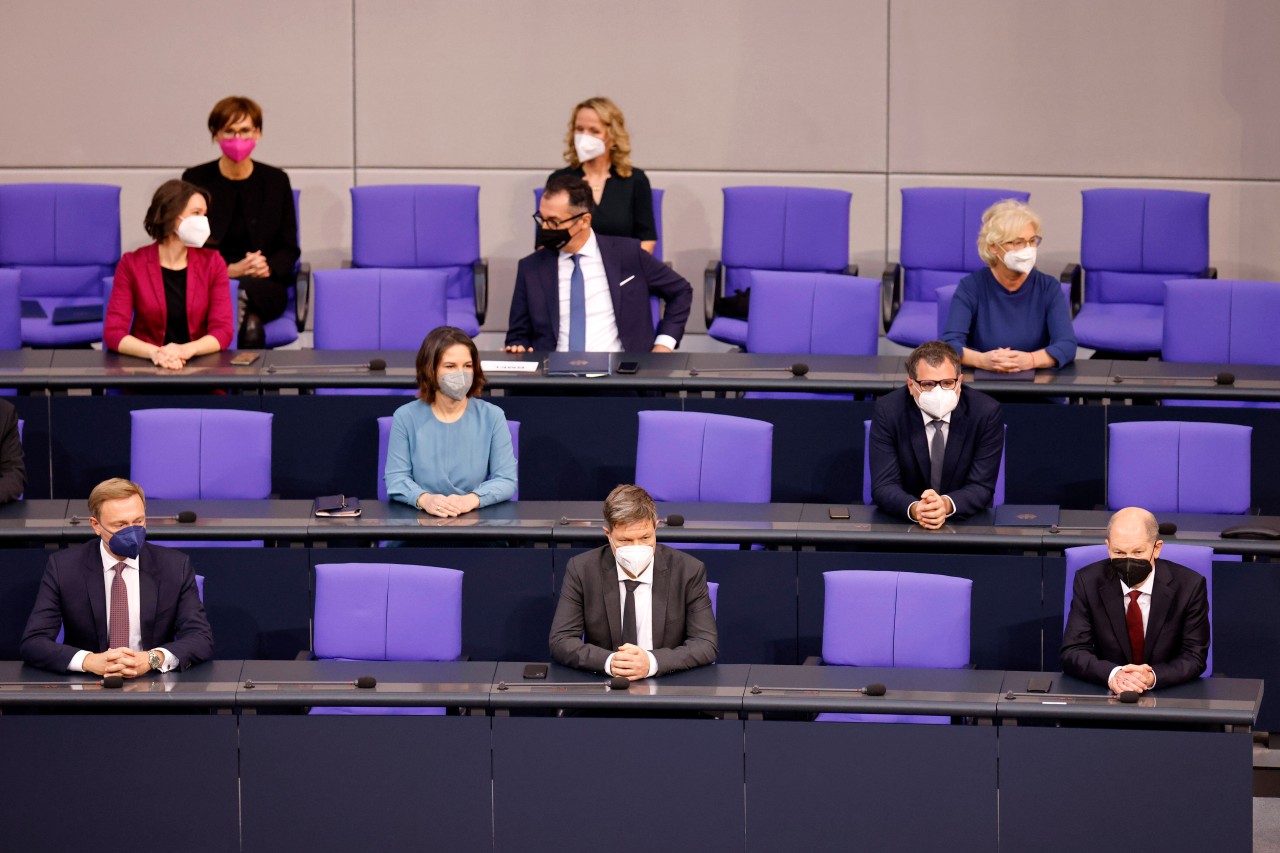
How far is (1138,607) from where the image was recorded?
14.6 feet

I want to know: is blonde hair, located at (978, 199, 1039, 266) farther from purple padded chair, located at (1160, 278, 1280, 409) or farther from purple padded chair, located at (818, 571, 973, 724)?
purple padded chair, located at (818, 571, 973, 724)

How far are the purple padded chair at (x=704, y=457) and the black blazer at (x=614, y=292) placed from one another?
0.92 metres

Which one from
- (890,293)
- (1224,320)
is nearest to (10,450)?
(890,293)

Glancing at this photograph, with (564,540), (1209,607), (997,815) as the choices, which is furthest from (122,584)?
(1209,607)

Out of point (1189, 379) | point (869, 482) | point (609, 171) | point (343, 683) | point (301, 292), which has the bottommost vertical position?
point (343, 683)

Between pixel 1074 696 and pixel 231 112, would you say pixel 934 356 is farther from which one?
pixel 231 112

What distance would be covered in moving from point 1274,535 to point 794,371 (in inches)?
62.5

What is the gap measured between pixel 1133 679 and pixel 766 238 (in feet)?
11.3

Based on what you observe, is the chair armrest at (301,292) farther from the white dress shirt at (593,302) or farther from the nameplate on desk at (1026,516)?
the nameplate on desk at (1026,516)

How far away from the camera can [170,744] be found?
4215 millimetres

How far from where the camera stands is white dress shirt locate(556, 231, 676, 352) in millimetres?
6172

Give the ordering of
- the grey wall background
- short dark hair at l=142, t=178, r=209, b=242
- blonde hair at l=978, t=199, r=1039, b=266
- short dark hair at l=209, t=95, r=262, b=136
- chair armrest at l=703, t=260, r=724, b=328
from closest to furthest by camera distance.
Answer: blonde hair at l=978, t=199, r=1039, b=266 < short dark hair at l=142, t=178, r=209, b=242 < short dark hair at l=209, t=95, r=262, b=136 < chair armrest at l=703, t=260, r=724, b=328 < the grey wall background

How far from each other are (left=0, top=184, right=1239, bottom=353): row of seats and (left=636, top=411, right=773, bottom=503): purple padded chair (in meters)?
1.86

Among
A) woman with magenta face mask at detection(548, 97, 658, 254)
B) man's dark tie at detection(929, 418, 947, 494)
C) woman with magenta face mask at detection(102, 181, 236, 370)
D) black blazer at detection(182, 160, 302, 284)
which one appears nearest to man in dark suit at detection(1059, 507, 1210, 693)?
man's dark tie at detection(929, 418, 947, 494)
